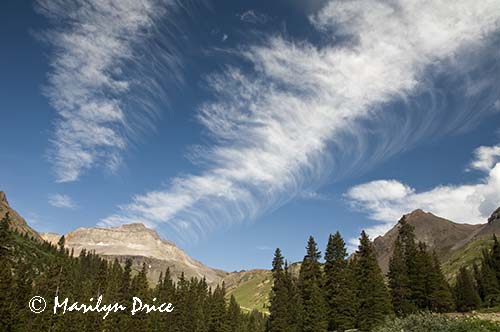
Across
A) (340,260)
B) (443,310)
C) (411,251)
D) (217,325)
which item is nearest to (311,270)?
Result: (340,260)

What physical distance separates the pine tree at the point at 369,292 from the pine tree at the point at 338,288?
4.96 ft

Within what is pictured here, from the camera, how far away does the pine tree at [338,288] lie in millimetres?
68938

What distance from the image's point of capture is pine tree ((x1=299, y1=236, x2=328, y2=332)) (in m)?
70.6

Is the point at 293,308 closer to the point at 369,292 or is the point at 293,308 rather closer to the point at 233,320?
the point at 369,292

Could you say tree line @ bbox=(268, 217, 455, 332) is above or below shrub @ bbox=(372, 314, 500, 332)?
above

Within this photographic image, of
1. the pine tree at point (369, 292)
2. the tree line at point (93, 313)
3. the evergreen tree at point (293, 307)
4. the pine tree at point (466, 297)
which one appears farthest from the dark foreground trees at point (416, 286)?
the tree line at point (93, 313)

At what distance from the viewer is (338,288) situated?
72.3m

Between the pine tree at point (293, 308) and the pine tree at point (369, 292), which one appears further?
the pine tree at point (293, 308)

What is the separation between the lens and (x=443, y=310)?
262 feet

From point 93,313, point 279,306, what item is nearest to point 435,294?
point 279,306

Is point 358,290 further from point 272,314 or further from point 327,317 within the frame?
point 272,314

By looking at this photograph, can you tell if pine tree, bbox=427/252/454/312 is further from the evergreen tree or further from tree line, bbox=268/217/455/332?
the evergreen tree

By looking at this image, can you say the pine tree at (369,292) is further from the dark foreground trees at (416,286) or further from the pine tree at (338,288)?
the dark foreground trees at (416,286)

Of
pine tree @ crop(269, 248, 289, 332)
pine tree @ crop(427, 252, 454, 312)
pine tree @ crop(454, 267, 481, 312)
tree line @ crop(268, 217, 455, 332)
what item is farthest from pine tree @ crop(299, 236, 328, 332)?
pine tree @ crop(454, 267, 481, 312)
